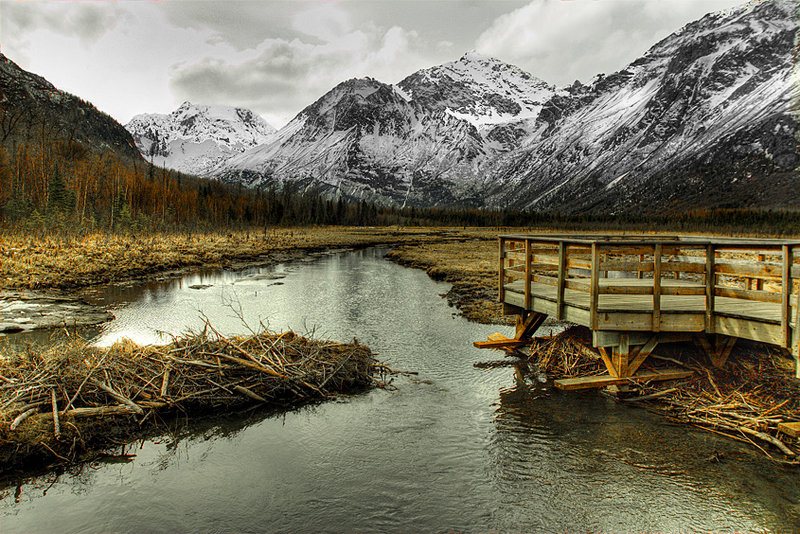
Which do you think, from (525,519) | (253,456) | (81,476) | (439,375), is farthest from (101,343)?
(525,519)

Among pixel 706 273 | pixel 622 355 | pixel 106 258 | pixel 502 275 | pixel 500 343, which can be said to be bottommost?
pixel 500 343

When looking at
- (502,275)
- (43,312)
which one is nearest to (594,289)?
(502,275)

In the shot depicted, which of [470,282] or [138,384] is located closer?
[138,384]

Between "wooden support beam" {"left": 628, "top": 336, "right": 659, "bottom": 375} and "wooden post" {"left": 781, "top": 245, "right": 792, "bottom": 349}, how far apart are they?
2.55m

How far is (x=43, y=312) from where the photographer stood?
19734mm

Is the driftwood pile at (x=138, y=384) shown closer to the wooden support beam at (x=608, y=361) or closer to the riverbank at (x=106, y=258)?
the wooden support beam at (x=608, y=361)

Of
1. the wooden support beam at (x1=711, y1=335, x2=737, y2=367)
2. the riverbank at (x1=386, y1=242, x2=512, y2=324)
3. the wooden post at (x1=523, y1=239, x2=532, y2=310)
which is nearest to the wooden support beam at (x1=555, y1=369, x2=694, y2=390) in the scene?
the wooden support beam at (x1=711, y1=335, x2=737, y2=367)

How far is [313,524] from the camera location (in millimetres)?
6820

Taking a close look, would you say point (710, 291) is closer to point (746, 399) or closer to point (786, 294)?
point (786, 294)

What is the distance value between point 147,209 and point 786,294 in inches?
3577

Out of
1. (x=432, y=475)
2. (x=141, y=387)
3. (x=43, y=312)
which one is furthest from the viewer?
(x=43, y=312)

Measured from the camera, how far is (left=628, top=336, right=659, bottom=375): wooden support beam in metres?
11.0

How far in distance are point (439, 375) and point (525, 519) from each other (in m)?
6.38

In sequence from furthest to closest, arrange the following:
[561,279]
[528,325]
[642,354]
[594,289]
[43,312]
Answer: [43,312] → [528,325] → [561,279] → [642,354] → [594,289]
